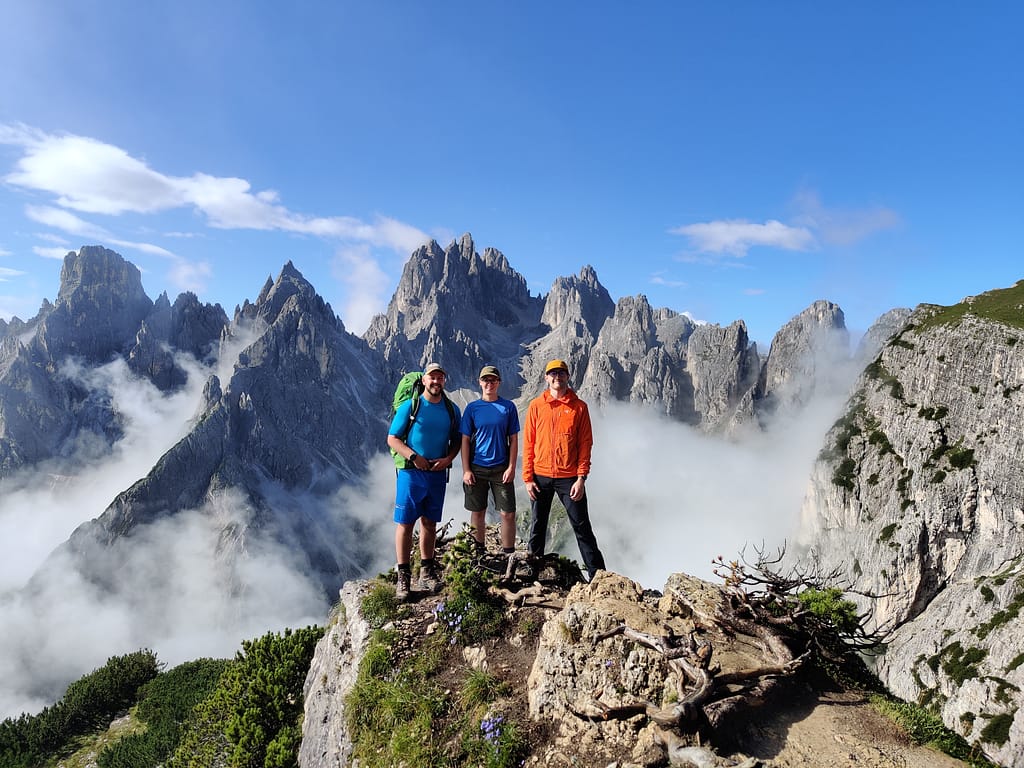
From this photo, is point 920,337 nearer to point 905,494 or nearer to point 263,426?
point 905,494

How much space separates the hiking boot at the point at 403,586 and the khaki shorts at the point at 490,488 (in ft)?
5.93

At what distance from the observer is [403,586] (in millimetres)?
10438

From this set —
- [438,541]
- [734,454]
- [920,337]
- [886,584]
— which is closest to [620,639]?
[438,541]

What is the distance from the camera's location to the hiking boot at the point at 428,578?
10.6 metres

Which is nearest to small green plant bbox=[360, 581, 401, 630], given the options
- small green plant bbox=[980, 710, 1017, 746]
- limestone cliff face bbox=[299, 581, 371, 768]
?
limestone cliff face bbox=[299, 581, 371, 768]

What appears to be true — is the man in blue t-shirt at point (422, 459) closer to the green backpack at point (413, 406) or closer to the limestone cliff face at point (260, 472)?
the green backpack at point (413, 406)

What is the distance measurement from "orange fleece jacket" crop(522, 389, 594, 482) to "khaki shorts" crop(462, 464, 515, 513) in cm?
49

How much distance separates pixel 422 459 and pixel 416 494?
0.77 m

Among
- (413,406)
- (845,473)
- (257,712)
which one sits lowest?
(845,473)

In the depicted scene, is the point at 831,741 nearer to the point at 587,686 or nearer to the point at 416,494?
the point at 587,686

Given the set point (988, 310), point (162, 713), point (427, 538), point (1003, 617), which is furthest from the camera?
point (988, 310)

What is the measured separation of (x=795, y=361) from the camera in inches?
7702

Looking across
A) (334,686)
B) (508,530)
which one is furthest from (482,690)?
(334,686)

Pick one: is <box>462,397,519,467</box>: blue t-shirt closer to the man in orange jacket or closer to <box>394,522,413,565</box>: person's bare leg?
the man in orange jacket
